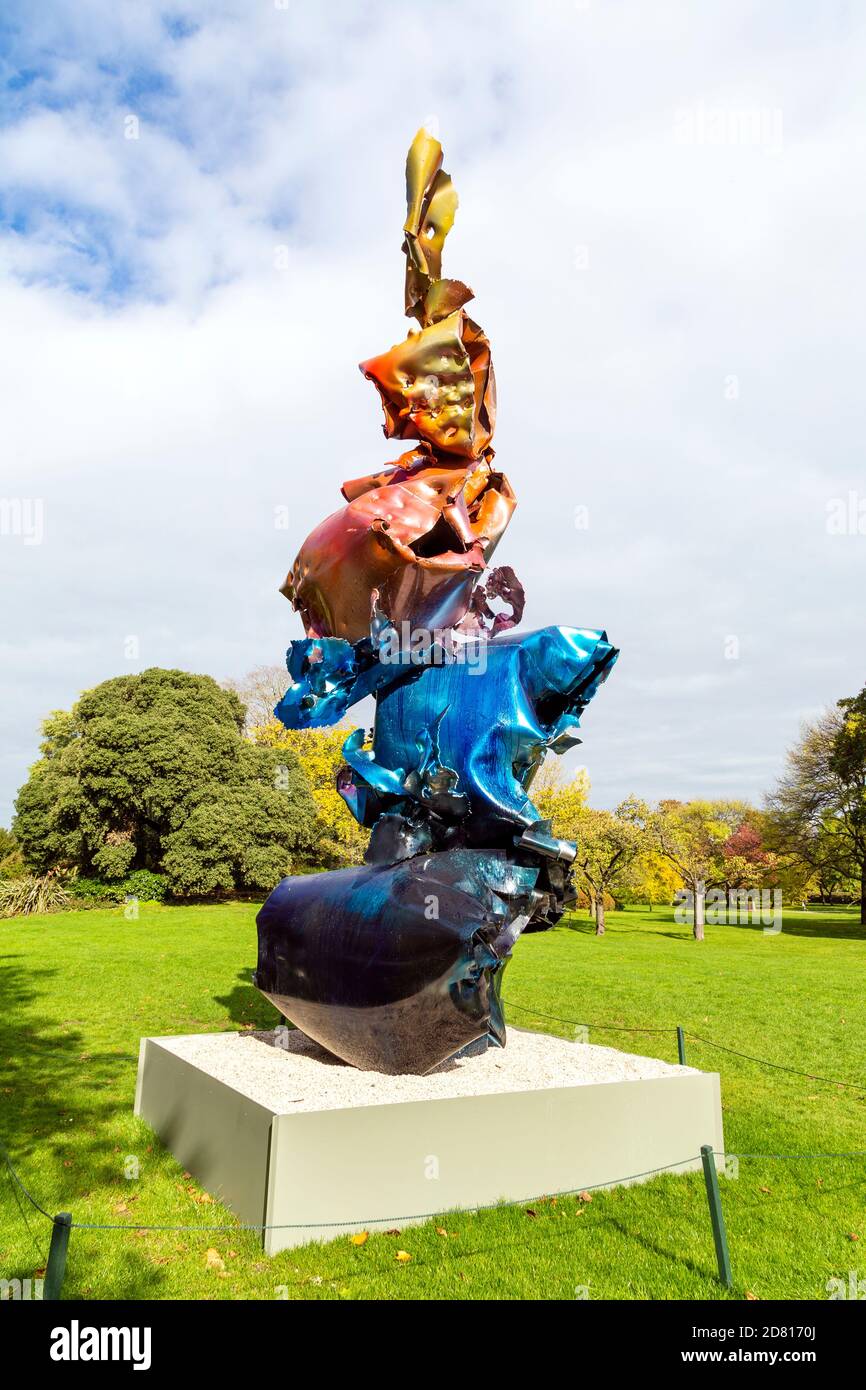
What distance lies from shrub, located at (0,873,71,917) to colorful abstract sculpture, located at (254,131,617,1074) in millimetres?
20556

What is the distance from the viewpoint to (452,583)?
7844mm

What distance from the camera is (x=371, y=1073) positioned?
7.06m

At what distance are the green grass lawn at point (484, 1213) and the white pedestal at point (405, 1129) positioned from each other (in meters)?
0.18

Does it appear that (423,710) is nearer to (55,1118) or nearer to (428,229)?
(428,229)

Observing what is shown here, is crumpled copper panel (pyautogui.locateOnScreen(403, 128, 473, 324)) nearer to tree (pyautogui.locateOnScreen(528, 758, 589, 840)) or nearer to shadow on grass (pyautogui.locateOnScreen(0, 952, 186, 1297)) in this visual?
shadow on grass (pyautogui.locateOnScreen(0, 952, 186, 1297))

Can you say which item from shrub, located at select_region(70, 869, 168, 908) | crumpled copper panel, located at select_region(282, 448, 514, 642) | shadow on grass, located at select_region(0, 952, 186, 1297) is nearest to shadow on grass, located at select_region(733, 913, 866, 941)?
shrub, located at select_region(70, 869, 168, 908)

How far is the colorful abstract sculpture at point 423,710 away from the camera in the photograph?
6691 mm

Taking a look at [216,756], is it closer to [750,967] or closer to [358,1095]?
[750,967]

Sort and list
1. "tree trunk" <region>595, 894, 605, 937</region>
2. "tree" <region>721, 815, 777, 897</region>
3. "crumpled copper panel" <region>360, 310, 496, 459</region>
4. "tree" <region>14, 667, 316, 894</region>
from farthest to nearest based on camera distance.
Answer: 1. "tree" <region>721, 815, 777, 897</region>
2. "tree trunk" <region>595, 894, 605, 937</region>
3. "tree" <region>14, 667, 316, 894</region>
4. "crumpled copper panel" <region>360, 310, 496, 459</region>

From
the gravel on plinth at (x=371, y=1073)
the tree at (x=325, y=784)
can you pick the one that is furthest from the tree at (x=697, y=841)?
the gravel on plinth at (x=371, y=1073)

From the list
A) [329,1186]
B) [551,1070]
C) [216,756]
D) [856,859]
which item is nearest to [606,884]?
[856,859]

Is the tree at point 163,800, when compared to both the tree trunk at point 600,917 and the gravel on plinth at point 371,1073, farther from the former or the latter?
the gravel on plinth at point 371,1073

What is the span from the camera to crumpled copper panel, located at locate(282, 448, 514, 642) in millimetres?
7539

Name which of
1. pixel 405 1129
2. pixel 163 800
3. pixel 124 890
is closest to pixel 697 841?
pixel 163 800
